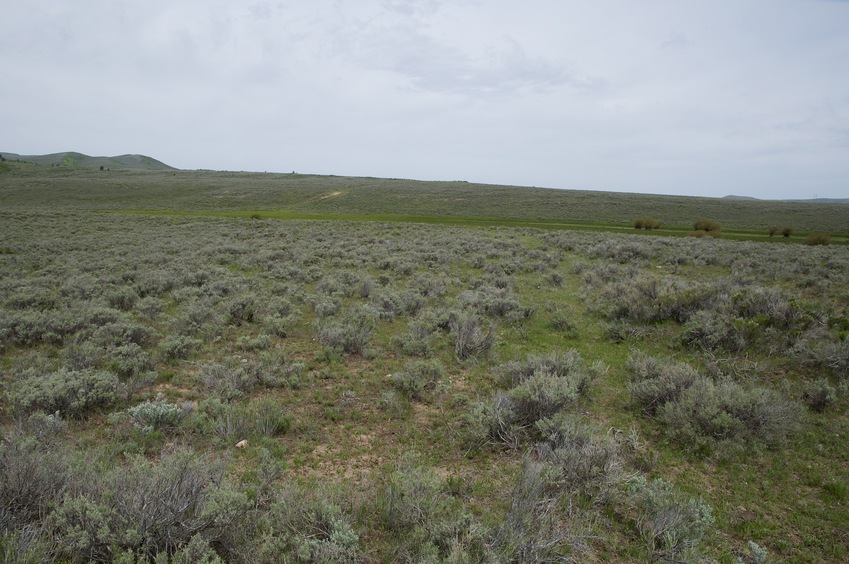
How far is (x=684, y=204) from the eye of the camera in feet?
233

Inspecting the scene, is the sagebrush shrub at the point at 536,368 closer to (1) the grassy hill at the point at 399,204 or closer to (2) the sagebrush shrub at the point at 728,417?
(2) the sagebrush shrub at the point at 728,417

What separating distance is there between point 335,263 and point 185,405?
43.4ft

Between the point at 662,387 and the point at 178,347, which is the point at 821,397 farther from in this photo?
the point at 178,347

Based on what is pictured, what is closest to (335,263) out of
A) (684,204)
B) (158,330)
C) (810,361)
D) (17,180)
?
(158,330)

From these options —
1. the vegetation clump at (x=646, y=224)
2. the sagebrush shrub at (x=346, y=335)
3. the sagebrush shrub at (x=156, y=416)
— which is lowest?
the sagebrush shrub at (x=156, y=416)

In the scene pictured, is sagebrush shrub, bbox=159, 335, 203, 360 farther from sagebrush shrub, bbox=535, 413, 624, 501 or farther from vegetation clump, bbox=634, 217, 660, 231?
vegetation clump, bbox=634, 217, 660, 231

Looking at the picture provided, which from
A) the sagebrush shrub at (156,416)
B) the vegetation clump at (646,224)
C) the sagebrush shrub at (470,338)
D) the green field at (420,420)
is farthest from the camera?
the vegetation clump at (646,224)

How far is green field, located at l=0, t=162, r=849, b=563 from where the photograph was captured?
3.60 metres

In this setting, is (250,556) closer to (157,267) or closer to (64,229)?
(157,267)

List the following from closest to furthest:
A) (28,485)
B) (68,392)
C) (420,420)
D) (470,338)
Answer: (28,485), (68,392), (420,420), (470,338)

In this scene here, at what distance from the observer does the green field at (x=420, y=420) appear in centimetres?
360

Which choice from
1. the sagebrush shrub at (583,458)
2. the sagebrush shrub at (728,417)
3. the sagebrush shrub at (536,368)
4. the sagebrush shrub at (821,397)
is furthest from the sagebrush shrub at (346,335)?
the sagebrush shrub at (821,397)

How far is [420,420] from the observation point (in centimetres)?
633

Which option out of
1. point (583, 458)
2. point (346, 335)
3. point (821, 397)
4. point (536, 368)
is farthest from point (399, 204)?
point (583, 458)
